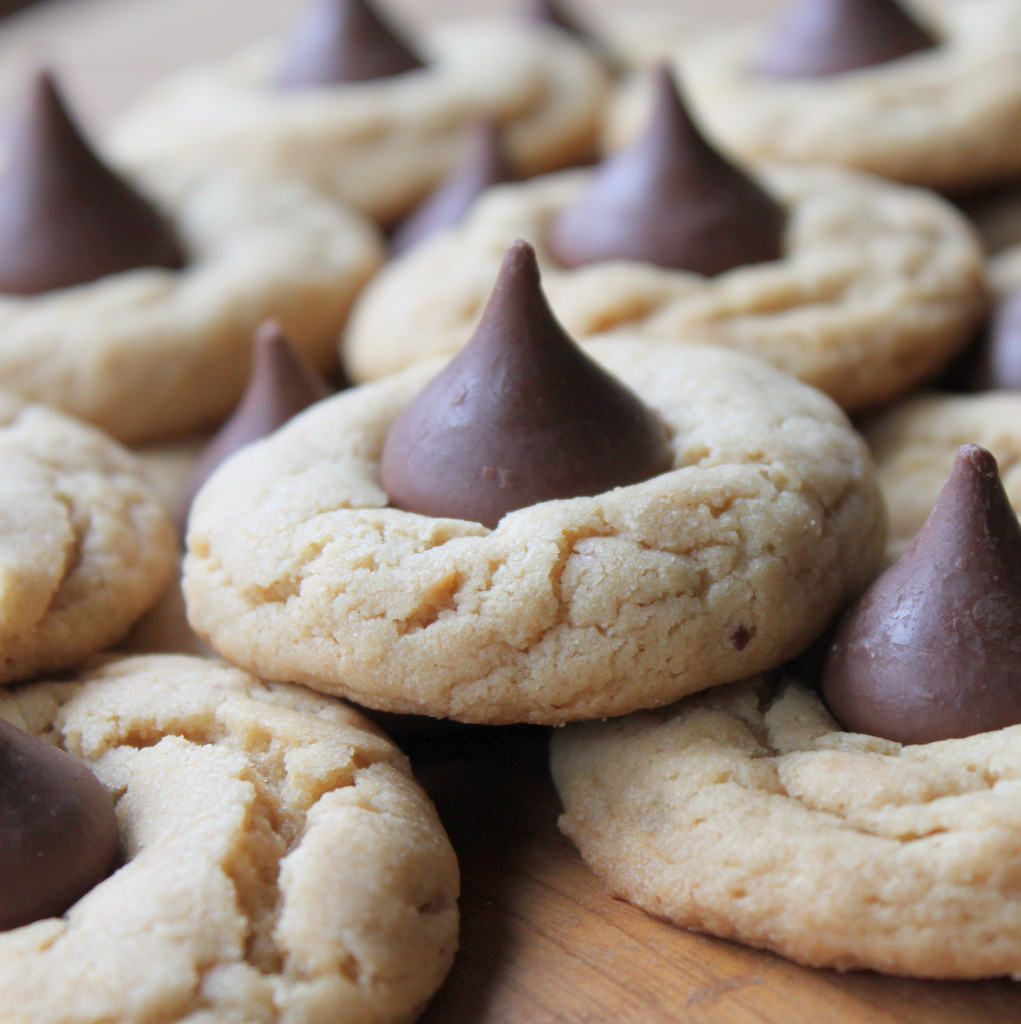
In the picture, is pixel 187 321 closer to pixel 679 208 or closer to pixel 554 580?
pixel 679 208

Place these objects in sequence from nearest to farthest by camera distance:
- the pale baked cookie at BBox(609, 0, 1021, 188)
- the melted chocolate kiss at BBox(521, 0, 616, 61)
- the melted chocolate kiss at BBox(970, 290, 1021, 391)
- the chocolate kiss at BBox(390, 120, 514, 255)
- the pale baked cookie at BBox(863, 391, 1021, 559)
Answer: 1. the pale baked cookie at BBox(863, 391, 1021, 559)
2. the melted chocolate kiss at BBox(970, 290, 1021, 391)
3. the pale baked cookie at BBox(609, 0, 1021, 188)
4. the chocolate kiss at BBox(390, 120, 514, 255)
5. the melted chocolate kiss at BBox(521, 0, 616, 61)

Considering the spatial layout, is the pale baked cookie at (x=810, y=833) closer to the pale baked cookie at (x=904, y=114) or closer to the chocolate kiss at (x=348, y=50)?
the pale baked cookie at (x=904, y=114)

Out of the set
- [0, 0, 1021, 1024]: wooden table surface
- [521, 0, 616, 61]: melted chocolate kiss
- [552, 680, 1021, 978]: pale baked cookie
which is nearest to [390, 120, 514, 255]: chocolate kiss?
[521, 0, 616, 61]: melted chocolate kiss

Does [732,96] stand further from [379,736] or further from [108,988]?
[108,988]

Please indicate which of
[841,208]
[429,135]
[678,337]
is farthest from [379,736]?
[429,135]

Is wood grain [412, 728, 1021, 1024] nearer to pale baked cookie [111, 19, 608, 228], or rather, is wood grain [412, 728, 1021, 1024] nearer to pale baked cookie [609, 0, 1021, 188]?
pale baked cookie [609, 0, 1021, 188]
